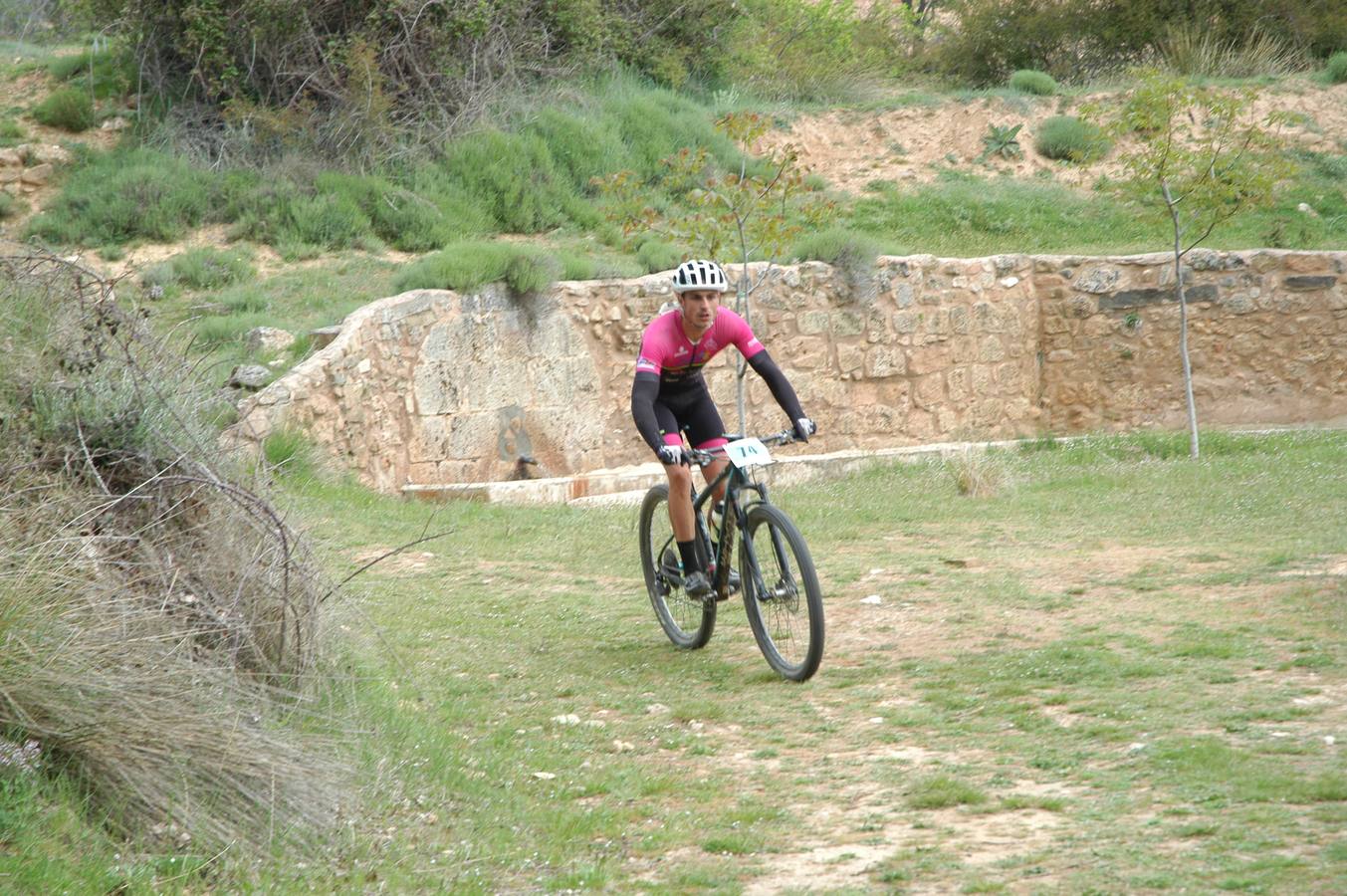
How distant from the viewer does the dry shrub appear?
391 cm

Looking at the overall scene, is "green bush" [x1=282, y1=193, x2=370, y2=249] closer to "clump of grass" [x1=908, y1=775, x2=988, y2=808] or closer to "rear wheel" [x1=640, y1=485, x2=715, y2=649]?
"rear wheel" [x1=640, y1=485, x2=715, y2=649]

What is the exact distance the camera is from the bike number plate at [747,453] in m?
6.20

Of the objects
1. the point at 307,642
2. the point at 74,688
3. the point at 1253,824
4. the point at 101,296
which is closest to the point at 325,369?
the point at 101,296

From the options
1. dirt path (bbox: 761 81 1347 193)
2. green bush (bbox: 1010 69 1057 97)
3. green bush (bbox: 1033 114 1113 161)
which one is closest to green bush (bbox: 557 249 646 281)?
dirt path (bbox: 761 81 1347 193)

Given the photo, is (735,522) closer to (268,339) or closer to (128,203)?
(268,339)

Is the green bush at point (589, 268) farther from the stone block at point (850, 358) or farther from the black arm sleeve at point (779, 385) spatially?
the black arm sleeve at point (779, 385)

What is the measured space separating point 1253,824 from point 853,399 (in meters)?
11.3

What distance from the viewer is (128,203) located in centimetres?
1501

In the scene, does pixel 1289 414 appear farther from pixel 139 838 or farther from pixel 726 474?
pixel 139 838

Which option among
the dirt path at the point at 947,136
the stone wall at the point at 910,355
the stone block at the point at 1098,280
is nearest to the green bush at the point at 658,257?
the stone wall at the point at 910,355

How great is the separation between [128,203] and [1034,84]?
13568mm

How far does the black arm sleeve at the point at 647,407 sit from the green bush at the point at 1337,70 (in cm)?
1923

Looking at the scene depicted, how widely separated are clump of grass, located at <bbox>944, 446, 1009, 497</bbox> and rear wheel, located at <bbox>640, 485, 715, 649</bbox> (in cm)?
450

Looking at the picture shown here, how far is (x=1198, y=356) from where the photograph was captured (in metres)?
16.0
